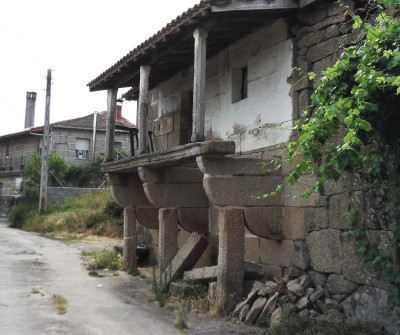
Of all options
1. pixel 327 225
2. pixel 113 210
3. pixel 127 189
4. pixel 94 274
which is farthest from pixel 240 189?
pixel 113 210

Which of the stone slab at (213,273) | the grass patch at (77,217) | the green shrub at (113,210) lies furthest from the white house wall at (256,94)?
the green shrub at (113,210)

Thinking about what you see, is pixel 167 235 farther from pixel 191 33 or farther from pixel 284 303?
pixel 191 33

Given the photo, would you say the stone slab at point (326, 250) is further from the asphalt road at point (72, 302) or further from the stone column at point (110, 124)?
the stone column at point (110, 124)

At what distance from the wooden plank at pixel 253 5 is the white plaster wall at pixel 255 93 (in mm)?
414

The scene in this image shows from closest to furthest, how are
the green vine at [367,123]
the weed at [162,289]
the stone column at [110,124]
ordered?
1. the green vine at [367,123]
2. the weed at [162,289]
3. the stone column at [110,124]

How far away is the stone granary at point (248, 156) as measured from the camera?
19.1 ft

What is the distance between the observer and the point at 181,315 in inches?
232

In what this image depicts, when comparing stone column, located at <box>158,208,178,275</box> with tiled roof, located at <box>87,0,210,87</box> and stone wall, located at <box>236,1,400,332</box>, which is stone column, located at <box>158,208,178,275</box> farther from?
tiled roof, located at <box>87,0,210,87</box>

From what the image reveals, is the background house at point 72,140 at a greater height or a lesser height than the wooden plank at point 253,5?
greater

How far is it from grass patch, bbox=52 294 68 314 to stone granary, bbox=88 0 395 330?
164cm

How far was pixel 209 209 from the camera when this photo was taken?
27.3 ft

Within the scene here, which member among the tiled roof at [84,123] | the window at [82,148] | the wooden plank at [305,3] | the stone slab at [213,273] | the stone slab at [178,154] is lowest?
the stone slab at [213,273]

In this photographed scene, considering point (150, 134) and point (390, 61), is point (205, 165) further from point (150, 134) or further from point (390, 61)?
point (150, 134)

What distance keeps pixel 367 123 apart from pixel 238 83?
4221 mm
